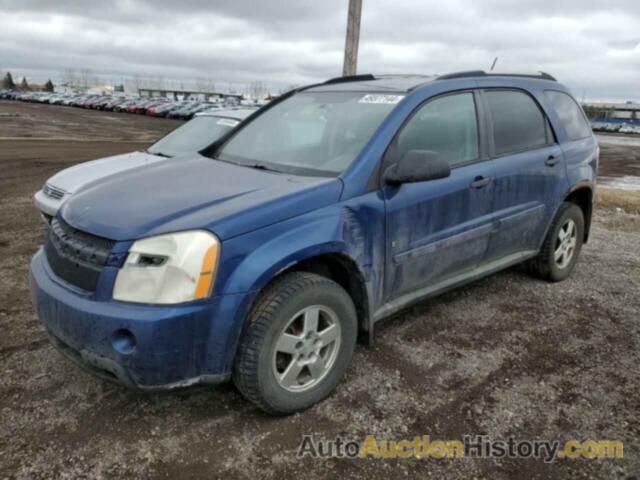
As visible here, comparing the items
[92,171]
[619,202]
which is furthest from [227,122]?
Result: [619,202]

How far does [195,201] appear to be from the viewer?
8.73 ft

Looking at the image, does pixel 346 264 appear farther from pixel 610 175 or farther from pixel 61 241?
pixel 610 175

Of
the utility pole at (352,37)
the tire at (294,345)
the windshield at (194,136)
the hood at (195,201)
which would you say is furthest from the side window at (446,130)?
the utility pole at (352,37)

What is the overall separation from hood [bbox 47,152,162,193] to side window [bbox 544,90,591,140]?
4245mm

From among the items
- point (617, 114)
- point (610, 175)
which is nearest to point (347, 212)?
point (610, 175)

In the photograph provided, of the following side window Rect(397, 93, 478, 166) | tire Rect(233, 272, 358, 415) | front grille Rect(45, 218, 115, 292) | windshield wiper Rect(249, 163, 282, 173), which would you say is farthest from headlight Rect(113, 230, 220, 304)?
side window Rect(397, 93, 478, 166)

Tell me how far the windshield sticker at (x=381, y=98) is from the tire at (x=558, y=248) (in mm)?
2069

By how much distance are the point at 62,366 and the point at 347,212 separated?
2.03m

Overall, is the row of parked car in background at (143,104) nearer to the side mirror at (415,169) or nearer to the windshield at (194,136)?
the windshield at (194,136)

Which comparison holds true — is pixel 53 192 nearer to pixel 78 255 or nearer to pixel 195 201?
pixel 78 255

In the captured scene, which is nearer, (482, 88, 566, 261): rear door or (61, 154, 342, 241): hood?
(61, 154, 342, 241): hood

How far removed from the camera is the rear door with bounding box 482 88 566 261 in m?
3.80

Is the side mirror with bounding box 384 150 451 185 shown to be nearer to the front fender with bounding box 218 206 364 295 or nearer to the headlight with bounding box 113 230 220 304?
the front fender with bounding box 218 206 364 295

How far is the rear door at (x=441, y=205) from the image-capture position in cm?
312
